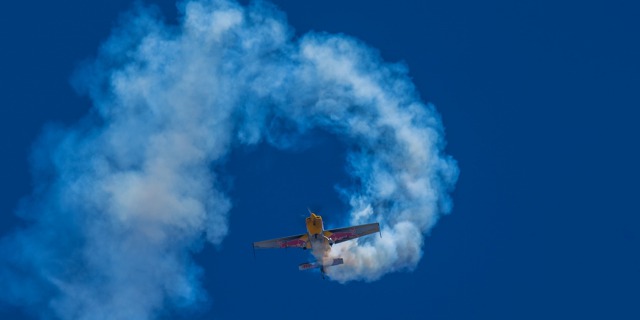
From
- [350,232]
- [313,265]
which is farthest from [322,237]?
[313,265]

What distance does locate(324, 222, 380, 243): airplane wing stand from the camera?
59469 millimetres

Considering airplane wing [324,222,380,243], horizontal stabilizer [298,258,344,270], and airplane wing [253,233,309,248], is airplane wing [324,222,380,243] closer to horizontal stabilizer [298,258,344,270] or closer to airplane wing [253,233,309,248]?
horizontal stabilizer [298,258,344,270]

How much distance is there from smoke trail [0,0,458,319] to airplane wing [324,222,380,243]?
2.29ft

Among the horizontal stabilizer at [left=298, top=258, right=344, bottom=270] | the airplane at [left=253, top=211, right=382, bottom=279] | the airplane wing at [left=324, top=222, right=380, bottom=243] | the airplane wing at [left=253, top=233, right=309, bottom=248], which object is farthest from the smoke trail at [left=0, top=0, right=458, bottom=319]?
the airplane wing at [left=253, top=233, right=309, bottom=248]

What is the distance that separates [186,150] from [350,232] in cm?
1024

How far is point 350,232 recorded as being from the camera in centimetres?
6034

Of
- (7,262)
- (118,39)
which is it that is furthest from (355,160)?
(7,262)

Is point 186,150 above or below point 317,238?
above

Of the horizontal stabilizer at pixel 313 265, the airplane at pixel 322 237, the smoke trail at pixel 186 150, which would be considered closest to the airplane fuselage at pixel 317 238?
the airplane at pixel 322 237

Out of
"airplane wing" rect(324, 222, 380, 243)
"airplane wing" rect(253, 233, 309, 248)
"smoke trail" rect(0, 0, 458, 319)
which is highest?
"smoke trail" rect(0, 0, 458, 319)

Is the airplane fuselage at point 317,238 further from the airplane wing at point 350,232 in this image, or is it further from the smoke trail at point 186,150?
the smoke trail at point 186,150

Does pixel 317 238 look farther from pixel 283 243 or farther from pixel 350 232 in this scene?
pixel 283 243

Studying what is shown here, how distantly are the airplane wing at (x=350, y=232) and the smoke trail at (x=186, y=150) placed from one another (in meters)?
0.70

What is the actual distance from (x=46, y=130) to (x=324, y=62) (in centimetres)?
1612
